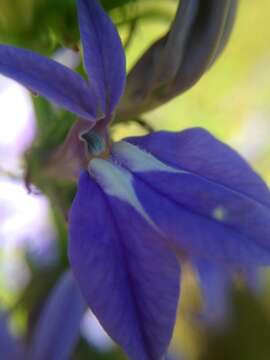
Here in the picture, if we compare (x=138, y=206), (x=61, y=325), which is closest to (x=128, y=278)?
(x=138, y=206)

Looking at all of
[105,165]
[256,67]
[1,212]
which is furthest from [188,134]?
[256,67]

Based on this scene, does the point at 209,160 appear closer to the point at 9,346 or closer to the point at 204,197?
the point at 204,197

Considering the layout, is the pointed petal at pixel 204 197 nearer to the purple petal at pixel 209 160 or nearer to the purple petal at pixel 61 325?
the purple petal at pixel 209 160

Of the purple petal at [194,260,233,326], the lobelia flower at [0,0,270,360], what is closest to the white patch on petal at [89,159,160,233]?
the lobelia flower at [0,0,270,360]

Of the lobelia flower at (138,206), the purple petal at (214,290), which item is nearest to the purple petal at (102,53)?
the lobelia flower at (138,206)

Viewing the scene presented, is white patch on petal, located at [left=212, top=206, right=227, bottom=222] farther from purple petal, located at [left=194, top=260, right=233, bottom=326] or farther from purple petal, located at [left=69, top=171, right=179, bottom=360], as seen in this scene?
purple petal, located at [left=194, top=260, right=233, bottom=326]

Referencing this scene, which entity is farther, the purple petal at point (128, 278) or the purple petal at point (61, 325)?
the purple petal at point (61, 325)
